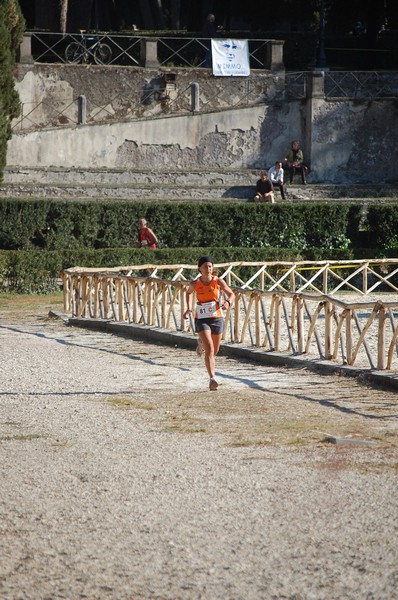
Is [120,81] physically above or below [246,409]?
above

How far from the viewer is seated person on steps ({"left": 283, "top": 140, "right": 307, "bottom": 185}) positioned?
3553 cm

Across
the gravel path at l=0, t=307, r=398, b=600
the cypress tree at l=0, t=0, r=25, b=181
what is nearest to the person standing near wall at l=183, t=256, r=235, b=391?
the gravel path at l=0, t=307, r=398, b=600

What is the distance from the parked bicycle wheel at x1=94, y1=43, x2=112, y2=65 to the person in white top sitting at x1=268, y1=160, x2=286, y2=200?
689cm

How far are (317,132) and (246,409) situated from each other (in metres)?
26.0

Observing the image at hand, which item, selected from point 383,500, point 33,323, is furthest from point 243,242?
point 383,500

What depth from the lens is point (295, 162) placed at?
35719 millimetres

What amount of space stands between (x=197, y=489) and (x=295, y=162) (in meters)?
27.8

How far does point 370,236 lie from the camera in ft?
106

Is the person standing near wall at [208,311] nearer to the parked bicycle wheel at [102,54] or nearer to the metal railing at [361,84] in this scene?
the parked bicycle wheel at [102,54]

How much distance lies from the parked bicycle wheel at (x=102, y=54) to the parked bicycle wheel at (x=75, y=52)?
1.45 feet

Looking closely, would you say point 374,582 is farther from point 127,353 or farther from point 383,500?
point 127,353

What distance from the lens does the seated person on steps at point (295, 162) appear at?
3553cm

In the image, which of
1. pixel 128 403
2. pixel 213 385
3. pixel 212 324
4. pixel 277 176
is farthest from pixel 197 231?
pixel 128 403

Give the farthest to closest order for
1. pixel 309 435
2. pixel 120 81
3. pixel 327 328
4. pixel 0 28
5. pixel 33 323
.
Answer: pixel 120 81 → pixel 0 28 → pixel 33 323 → pixel 327 328 → pixel 309 435
